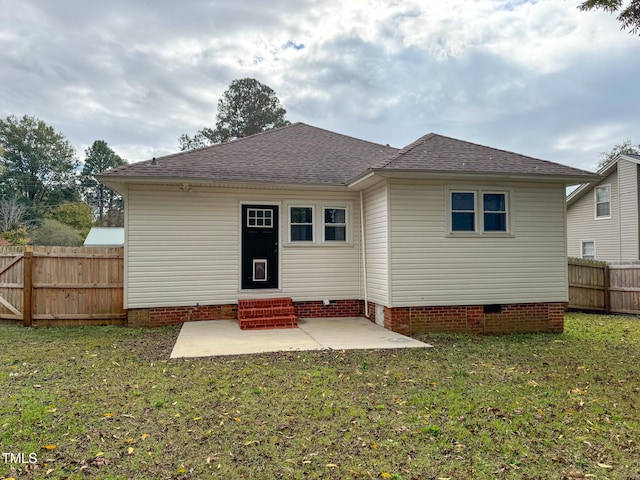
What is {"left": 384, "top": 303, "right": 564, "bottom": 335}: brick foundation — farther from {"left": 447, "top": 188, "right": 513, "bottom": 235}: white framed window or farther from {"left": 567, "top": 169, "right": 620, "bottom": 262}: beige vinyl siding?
{"left": 567, "top": 169, "right": 620, "bottom": 262}: beige vinyl siding

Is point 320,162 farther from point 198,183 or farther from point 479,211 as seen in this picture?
point 479,211

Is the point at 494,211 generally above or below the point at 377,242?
above

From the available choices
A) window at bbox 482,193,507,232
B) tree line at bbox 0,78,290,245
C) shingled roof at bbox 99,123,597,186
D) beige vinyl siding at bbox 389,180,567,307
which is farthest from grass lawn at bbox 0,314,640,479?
tree line at bbox 0,78,290,245

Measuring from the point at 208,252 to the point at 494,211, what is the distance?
592 centimetres

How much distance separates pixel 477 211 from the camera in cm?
780

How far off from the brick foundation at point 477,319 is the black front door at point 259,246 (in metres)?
2.72

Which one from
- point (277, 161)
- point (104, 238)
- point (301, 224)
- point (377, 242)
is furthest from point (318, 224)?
point (104, 238)

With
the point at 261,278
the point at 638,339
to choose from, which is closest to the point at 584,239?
the point at 638,339

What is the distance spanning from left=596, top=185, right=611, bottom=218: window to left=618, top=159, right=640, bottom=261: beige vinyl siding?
0.62m

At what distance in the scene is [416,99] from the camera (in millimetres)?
15734

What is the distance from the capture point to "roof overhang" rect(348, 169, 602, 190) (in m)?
7.13

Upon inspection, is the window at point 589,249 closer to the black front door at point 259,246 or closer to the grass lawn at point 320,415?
the grass lawn at point 320,415

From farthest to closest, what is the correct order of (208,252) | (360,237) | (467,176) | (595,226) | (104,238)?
(104,238)
(595,226)
(360,237)
(208,252)
(467,176)

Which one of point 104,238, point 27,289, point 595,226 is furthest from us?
point 104,238
